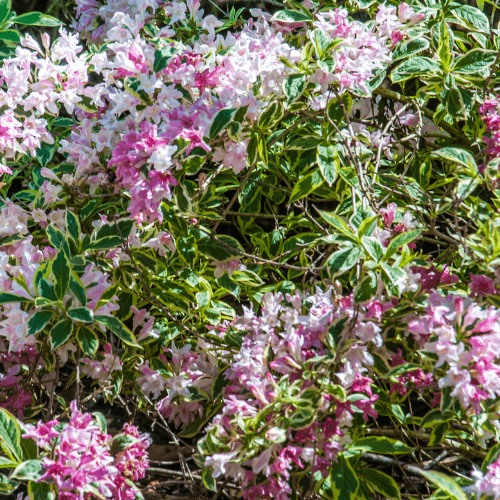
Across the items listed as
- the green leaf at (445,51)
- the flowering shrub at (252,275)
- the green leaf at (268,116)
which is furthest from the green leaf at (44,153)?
the green leaf at (445,51)

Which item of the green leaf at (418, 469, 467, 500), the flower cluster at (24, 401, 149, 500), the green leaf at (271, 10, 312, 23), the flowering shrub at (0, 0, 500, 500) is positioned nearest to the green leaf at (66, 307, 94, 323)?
the flowering shrub at (0, 0, 500, 500)

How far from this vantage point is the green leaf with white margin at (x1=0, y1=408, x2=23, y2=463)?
1053mm

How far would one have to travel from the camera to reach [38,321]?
1126 millimetres

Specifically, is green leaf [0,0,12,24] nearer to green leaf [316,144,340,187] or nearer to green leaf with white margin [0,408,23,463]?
green leaf [316,144,340,187]

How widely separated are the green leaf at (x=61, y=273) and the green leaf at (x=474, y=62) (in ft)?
2.98

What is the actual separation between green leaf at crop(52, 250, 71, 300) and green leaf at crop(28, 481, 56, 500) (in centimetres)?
33

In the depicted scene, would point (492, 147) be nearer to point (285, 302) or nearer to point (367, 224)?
point (367, 224)

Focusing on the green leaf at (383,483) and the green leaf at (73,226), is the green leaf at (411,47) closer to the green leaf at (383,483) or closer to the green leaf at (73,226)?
the green leaf at (73,226)

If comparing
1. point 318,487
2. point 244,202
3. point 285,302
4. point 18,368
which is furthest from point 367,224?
point 18,368

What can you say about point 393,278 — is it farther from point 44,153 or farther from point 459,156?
point 44,153

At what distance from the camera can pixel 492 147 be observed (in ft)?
4.15

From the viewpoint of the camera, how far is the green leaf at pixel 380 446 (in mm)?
1161

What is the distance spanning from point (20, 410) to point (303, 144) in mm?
971

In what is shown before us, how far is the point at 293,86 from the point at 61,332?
0.66 meters
